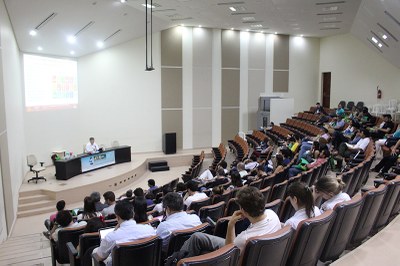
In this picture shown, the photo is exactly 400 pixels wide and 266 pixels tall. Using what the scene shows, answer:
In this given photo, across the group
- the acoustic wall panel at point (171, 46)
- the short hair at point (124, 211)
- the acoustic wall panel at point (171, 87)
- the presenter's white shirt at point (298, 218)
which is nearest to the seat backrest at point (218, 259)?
the presenter's white shirt at point (298, 218)

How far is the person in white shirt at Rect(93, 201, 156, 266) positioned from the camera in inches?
112

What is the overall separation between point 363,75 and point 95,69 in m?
10.9

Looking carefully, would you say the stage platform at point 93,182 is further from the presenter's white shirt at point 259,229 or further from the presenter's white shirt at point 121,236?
the presenter's white shirt at point 259,229

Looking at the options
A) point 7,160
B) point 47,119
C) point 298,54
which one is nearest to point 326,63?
point 298,54

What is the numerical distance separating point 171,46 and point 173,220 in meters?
11.6

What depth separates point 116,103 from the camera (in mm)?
13305

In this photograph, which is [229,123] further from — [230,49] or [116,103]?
[116,103]

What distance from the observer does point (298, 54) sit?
16.5 m

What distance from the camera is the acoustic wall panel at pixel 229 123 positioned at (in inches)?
604

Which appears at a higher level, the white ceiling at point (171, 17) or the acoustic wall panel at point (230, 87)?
the white ceiling at point (171, 17)

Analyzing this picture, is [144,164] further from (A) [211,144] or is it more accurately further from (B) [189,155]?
(A) [211,144]

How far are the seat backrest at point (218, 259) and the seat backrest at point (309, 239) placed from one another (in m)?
0.59

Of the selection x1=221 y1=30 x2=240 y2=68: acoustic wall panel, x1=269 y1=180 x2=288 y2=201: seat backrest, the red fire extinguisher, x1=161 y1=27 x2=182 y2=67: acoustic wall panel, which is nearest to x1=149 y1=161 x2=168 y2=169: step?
x1=161 y1=27 x2=182 y2=67: acoustic wall panel

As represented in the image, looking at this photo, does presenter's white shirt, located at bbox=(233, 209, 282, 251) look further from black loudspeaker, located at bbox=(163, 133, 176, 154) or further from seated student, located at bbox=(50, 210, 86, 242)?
black loudspeaker, located at bbox=(163, 133, 176, 154)
